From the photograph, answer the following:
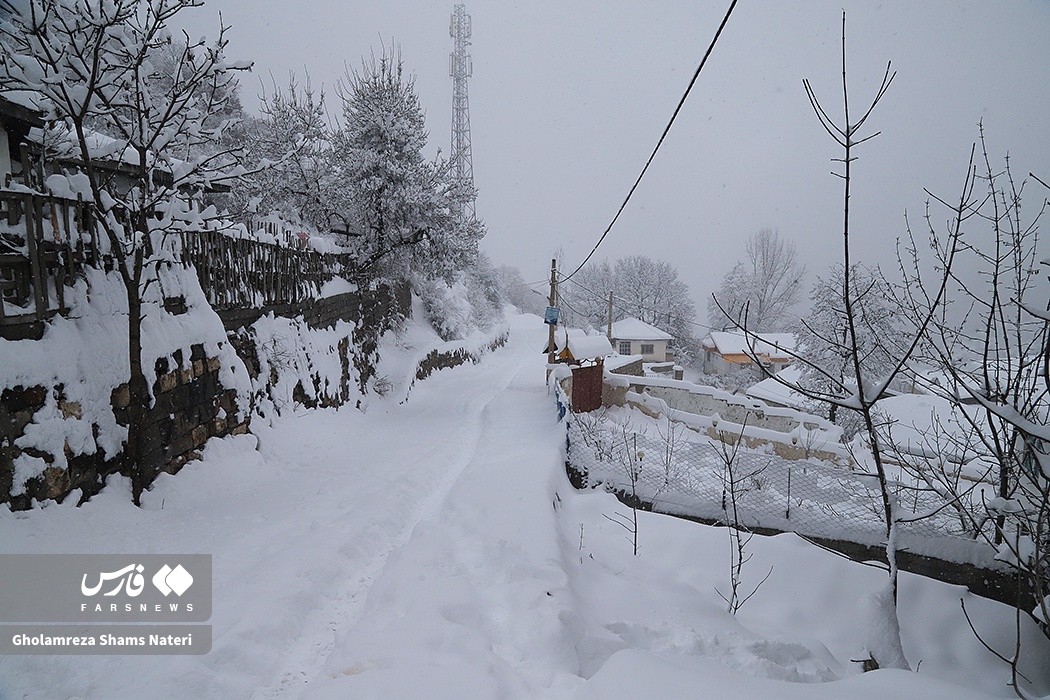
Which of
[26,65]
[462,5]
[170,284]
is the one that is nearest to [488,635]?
[170,284]

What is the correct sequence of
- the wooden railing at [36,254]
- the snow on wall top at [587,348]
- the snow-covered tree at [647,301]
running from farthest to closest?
the snow-covered tree at [647,301]
the snow on wall top at [587,348]
the wooden railing at [36,254]

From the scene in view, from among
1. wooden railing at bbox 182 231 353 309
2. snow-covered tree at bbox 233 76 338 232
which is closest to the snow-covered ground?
wooden railing at bbox 182 231 353 309

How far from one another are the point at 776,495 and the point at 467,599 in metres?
4.75

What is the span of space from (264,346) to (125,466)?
341cm

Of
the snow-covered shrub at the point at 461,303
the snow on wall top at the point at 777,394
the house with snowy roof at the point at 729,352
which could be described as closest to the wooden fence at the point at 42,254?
the snow-covered shrub at the point at 461,303

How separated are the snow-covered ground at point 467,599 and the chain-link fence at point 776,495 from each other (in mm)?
610

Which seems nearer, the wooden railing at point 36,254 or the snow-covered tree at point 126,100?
the wooden railing at point 36,254

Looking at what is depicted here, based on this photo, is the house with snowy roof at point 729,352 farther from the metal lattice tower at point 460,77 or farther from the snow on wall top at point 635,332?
the metal lattice tower at point 460,77

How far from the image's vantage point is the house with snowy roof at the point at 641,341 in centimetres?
3769

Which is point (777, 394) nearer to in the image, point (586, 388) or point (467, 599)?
point (586, 388)

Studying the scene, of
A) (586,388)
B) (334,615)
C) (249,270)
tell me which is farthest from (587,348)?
(334,615)

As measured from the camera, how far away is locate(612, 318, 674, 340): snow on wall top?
3759 cm

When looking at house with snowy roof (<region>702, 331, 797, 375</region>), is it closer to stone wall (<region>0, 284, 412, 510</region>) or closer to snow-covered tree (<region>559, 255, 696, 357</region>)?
snow-covered tree (<region>559, 255, 696, 357</region>)

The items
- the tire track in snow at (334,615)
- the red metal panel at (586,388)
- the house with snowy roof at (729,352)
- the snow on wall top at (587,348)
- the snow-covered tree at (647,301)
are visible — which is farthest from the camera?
the snow-covered tree at (647,301)
